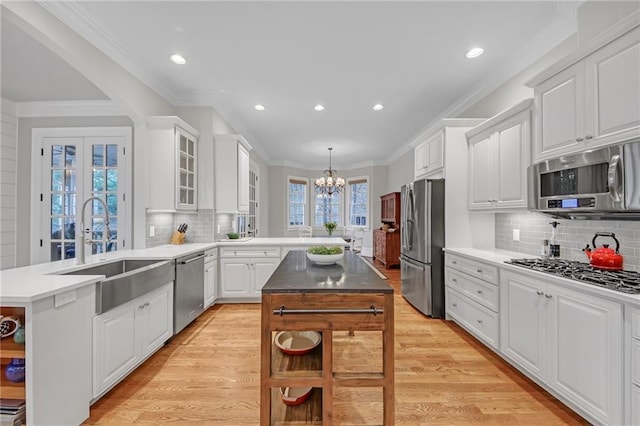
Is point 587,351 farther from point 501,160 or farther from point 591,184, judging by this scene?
point 501,160

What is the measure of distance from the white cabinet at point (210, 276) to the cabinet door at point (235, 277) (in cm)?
12

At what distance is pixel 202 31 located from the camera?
8.55ft

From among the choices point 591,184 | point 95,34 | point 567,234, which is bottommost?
point 567,234

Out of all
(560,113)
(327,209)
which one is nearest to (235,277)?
(560,113)

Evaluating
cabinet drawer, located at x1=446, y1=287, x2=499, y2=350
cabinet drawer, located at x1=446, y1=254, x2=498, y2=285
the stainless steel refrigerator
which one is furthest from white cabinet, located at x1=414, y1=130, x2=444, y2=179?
cabinet drawer, located at x1=446, y1=287, x2=499, y2=350

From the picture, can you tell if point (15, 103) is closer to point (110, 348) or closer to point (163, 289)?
point (163, 289)

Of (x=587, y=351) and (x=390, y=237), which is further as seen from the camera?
(x=390, y=237)

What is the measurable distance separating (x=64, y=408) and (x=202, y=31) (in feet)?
9.96

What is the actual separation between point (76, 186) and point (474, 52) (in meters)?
5.13

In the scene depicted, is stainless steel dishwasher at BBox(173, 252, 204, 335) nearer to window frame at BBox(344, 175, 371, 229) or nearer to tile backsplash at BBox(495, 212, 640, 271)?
tile backsplash at BBox(495, 212, 640, 271)

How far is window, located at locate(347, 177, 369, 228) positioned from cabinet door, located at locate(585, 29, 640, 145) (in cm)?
696

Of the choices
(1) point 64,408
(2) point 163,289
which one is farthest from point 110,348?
(2) point 163,289

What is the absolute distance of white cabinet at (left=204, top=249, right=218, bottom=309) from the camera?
3607 millimetres

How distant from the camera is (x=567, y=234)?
2.45 meters
